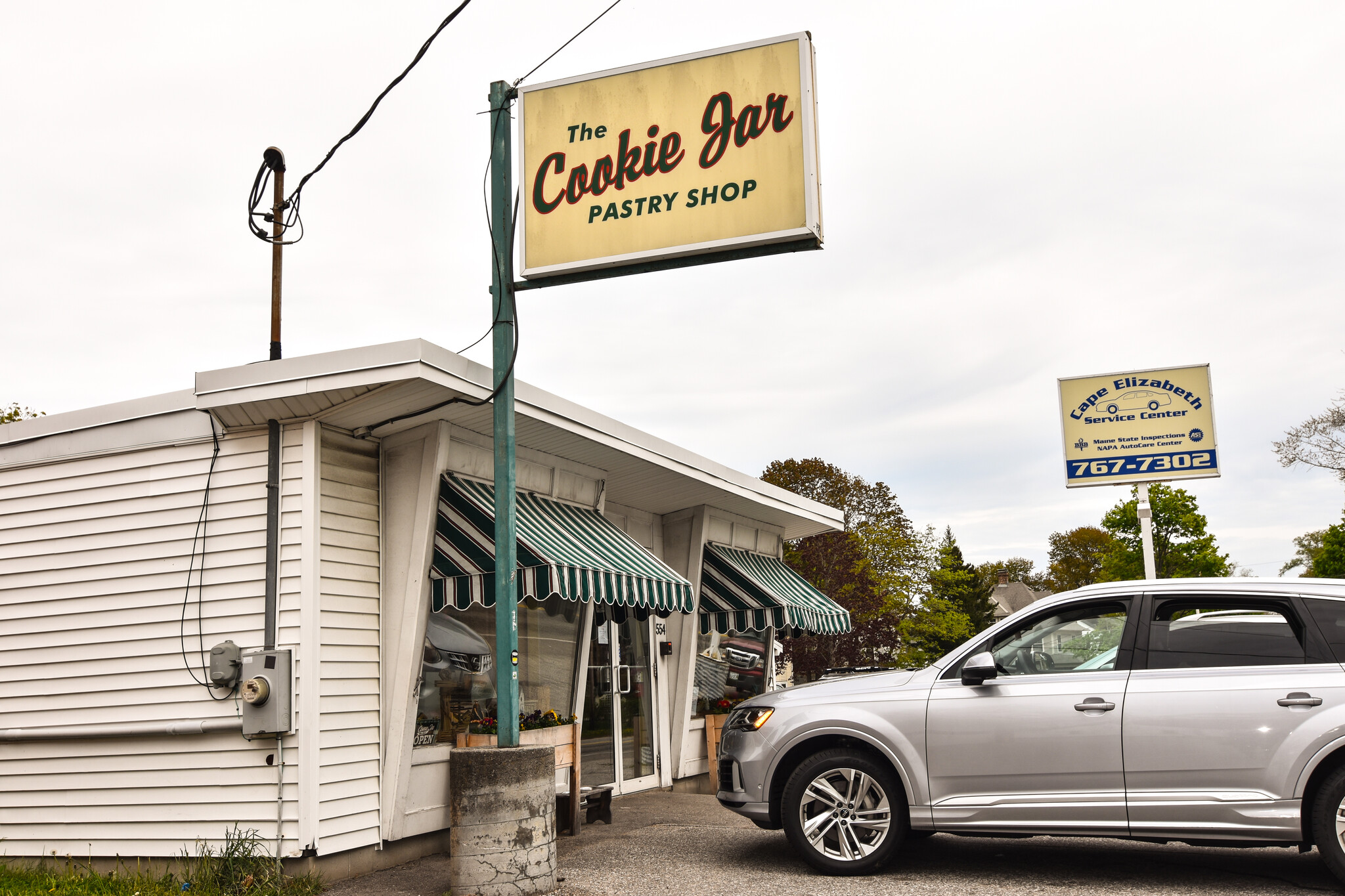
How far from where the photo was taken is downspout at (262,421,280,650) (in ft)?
24.1

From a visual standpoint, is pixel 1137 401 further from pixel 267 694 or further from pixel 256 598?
pixel 267 694

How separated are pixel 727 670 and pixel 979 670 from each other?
8.06 meters

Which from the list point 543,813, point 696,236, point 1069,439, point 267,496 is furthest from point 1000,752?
point 1069,439

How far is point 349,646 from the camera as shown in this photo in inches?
301

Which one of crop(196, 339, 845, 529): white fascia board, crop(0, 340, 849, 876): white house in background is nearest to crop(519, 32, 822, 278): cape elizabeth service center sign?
crop(196, 339, 845, 529): white fascia board

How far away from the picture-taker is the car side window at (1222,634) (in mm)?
6367

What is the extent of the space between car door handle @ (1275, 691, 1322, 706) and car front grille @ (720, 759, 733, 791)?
337cm

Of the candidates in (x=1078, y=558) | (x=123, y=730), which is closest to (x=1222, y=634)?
(x=123, y=730)

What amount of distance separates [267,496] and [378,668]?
58.9 inches

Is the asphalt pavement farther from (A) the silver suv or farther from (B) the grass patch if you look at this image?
(B) the grass patch

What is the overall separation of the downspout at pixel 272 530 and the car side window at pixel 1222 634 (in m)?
5.64

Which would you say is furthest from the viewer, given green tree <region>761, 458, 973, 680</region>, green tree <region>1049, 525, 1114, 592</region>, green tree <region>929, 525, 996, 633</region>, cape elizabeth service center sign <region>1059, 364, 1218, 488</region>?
green tree <region>1049, 525, 1114, 592</region>

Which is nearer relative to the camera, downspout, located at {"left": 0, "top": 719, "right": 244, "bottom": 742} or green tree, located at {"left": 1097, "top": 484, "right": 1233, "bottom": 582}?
downspout, located at {"left": 0, "top": 719, "right": 244, "bottom": 742}

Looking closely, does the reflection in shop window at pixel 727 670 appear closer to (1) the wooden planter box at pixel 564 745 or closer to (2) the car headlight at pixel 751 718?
(1) the wooden planter box at pixel 564 745
